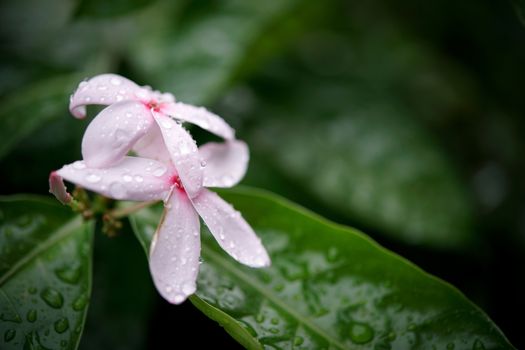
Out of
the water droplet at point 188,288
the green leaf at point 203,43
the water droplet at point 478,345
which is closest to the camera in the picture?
the water droplet at point 188,288

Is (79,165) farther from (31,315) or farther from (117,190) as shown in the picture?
(31,315)

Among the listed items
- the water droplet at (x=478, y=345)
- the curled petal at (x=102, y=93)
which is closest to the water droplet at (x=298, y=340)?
the water droplet at (x=478, y=345)

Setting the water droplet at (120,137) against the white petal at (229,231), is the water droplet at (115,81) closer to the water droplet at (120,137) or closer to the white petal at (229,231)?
the water droplet at (120,137)

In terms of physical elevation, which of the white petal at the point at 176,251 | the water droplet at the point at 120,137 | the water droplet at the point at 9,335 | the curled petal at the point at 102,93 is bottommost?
the water droplet at the point at 9,335

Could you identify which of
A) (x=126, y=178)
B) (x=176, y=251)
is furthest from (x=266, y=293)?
(x=126, y=178)

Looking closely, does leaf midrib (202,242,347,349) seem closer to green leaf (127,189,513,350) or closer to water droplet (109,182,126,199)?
green leaf (127,189,513,350)

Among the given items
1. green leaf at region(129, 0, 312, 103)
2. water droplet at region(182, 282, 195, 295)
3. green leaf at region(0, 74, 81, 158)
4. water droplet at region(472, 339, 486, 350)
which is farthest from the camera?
green leaf at region(129, 0, 312, 103)

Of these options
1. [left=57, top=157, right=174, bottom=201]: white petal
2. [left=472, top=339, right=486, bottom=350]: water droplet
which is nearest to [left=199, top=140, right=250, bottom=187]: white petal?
[left=57, top=157, right=174, bottom=201]: white petal
